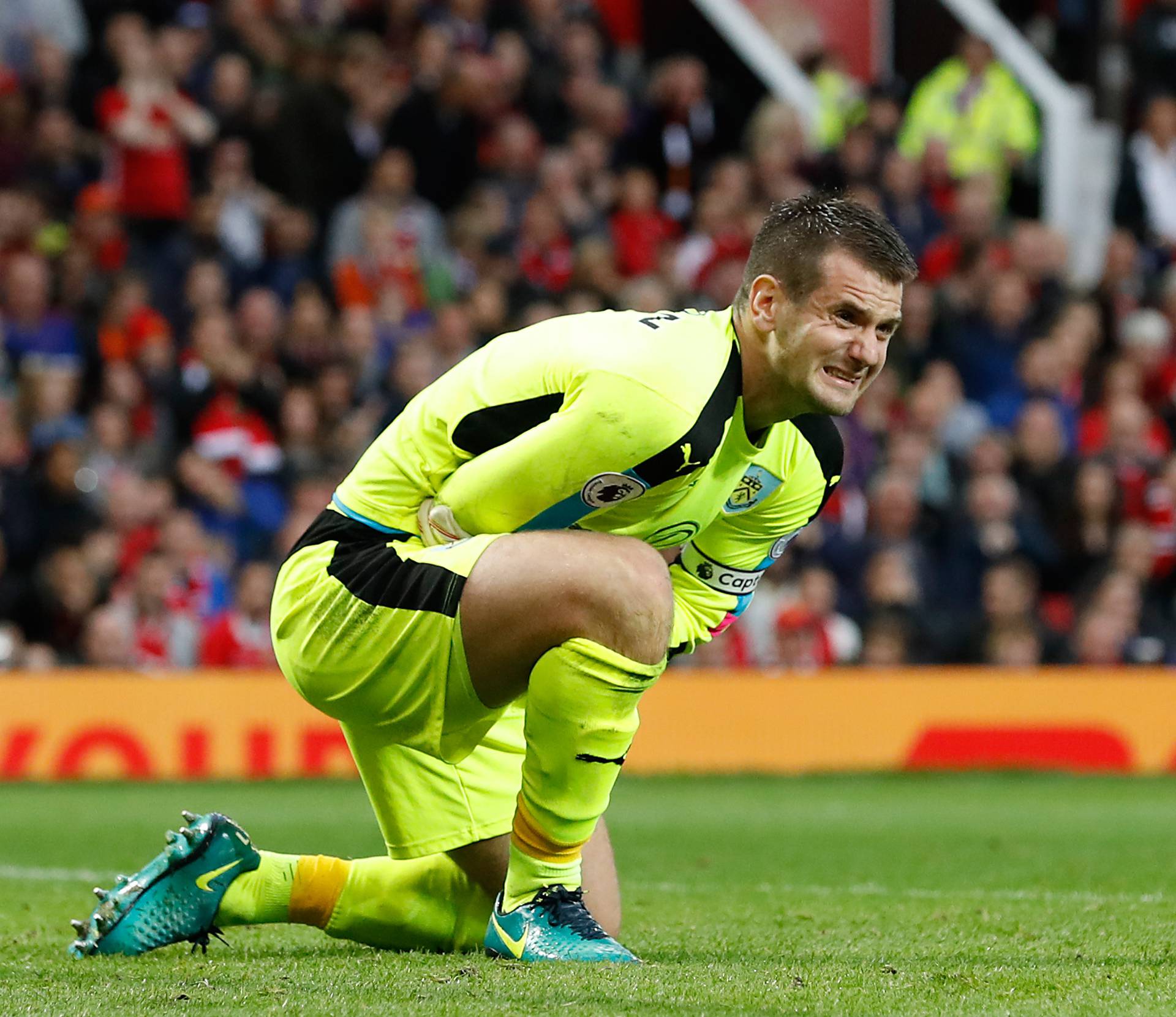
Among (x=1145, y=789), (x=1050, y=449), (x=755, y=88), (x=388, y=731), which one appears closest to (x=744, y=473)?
(x=388, y=731)

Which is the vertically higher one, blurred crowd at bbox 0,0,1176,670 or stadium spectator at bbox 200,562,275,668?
blurred crowd at bbox 0,0,1176,670

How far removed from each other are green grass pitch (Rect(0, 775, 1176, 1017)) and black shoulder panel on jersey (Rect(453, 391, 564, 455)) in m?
1.18

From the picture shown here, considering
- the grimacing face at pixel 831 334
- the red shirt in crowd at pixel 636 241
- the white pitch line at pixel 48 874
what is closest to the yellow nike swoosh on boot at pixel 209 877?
the grimacing face at pixel 831 334

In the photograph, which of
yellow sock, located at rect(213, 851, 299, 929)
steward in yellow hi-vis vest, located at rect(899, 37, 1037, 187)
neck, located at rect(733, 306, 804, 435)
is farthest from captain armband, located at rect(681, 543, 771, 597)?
steward in yellow hi-vis vest, located at rect(899, 37, 1037, 187)

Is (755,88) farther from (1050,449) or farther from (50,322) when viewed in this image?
(50,322)

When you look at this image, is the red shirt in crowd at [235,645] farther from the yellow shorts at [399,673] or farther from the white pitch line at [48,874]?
the yellow shorts at [399,673]

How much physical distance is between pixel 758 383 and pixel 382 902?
1.61m

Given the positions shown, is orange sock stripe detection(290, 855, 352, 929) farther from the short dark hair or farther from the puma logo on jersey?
the short dark hair

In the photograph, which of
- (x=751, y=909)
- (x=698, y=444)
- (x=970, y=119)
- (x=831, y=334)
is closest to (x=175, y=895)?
(x=698, y=444)

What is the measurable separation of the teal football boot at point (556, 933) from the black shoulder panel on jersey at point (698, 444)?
981 mm

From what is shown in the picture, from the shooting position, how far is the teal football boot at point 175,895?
4.93m

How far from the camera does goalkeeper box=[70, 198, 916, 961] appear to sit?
15.0 feet

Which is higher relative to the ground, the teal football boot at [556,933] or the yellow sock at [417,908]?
the teal football boot at [556,933]

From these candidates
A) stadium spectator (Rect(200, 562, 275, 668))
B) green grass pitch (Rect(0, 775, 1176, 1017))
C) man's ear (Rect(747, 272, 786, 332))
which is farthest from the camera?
stadium spectator (Rect(200, 562, 275, 668))
